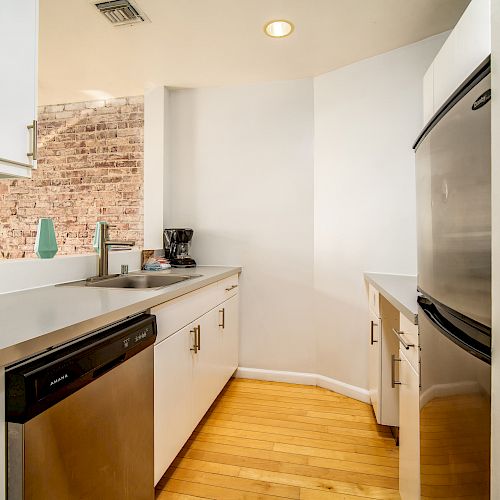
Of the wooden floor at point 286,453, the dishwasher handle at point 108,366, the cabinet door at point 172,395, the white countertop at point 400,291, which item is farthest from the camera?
the wooden floor at point 286,453

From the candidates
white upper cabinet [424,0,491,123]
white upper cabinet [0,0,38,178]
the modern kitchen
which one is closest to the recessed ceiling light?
the modern kitchen

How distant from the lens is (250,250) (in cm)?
297

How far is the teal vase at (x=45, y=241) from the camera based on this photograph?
1862mm

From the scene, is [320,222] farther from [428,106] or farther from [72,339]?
[72,339]

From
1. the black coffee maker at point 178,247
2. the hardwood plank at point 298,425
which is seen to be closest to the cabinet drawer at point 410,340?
the hardwood plank at point 298,425

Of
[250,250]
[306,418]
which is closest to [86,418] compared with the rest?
[306,418]

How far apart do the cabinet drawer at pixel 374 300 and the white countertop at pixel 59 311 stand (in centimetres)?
109

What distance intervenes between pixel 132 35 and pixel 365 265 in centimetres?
217

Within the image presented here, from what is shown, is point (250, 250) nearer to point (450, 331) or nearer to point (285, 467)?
point (285, 467)

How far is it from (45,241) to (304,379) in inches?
83.3

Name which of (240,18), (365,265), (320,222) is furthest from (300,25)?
(365,265)

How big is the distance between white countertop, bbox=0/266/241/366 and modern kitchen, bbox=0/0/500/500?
0.01m

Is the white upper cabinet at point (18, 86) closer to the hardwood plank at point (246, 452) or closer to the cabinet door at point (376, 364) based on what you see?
the hardwood plank at point (246, 452)

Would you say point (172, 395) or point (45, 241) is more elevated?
point (45, 241)
